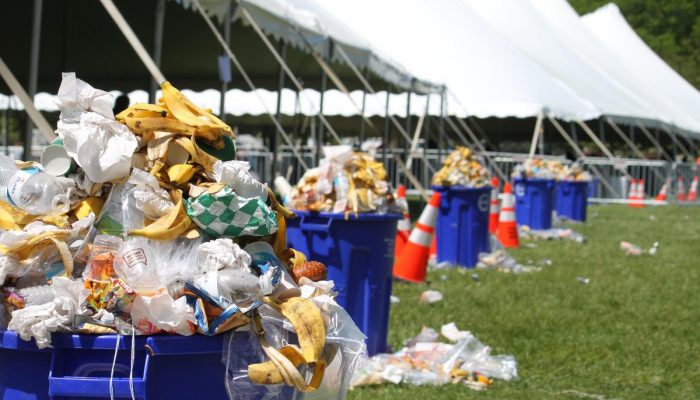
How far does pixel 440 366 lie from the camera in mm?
6062

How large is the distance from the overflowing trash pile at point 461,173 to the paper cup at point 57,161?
27.4 ft

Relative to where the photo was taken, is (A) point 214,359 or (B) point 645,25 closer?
(A) point 214,359

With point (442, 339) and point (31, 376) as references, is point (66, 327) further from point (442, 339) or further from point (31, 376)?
point (442, 339)

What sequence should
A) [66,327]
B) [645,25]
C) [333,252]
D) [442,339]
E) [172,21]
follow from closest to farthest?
1. [66,327]
2. [333,252]
3. [442,339]
4. [172,21]
5. [645,25]

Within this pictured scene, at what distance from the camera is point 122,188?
10.0ft

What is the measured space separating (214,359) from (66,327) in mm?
386

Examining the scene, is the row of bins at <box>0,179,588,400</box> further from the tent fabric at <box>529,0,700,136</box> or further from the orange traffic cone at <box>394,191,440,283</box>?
the tent fabric at <box>529,0,700,136</box>

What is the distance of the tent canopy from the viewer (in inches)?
516

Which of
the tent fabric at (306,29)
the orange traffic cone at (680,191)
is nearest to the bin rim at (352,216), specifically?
the tent fabric at (306,29)

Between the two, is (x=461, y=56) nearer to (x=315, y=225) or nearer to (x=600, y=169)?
(x=600, y=169)

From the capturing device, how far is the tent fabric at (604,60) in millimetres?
32312

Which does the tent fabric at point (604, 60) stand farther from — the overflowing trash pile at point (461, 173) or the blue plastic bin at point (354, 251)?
the blue plastic bin at point (354, 251)

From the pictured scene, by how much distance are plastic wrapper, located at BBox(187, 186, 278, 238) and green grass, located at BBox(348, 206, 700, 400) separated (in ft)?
8.49

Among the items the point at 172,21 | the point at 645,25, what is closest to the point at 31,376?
the point at 172,21
